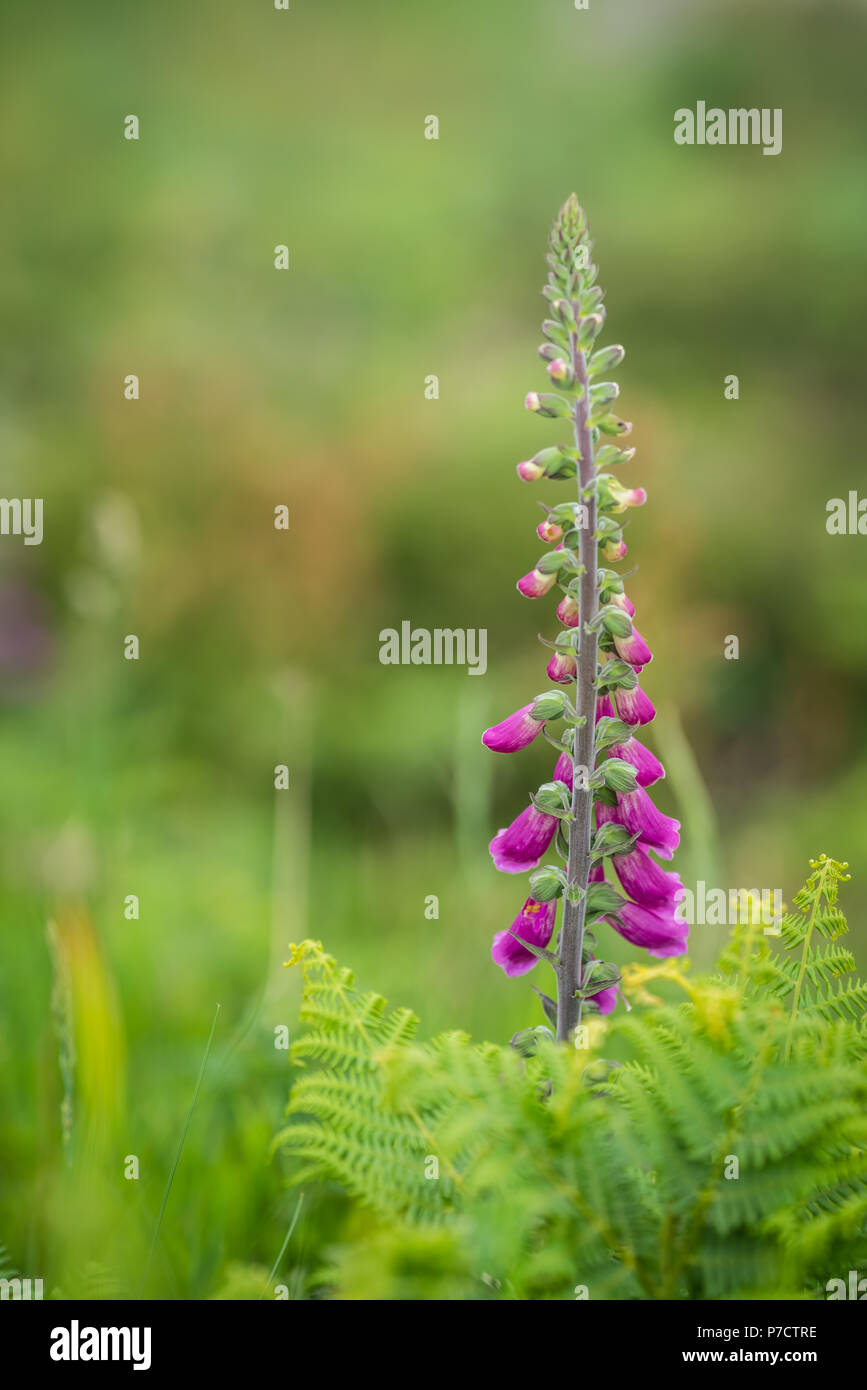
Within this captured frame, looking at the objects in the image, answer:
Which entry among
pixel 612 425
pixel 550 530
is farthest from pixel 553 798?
pixel 612 425

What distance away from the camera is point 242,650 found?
503 cm

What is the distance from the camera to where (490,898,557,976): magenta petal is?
1.41 meters

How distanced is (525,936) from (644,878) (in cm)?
17

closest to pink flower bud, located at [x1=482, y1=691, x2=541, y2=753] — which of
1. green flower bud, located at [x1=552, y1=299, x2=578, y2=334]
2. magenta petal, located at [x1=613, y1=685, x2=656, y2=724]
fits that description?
magenta petal, located at [x1=613, y1=685, x2=656, y2=724]

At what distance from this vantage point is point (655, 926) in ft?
4.61

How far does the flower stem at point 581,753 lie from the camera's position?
4.23 ft

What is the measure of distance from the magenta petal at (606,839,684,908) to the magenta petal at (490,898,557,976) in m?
0.11

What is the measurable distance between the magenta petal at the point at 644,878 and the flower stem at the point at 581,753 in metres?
0.07

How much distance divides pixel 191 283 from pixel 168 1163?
244 inches

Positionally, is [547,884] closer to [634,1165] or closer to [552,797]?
[552,797]

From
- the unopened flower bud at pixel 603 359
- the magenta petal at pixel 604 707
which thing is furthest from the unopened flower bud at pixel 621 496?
the magenta petal at pixel 604 707

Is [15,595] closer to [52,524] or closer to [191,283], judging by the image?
[52,524]

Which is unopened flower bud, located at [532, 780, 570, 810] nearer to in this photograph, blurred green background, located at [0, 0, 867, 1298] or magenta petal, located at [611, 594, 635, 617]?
magenta petal, located at [611, 594, 635, 617]

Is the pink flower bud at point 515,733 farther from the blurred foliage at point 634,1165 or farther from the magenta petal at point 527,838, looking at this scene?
the blurred foliage at point 634,1165
